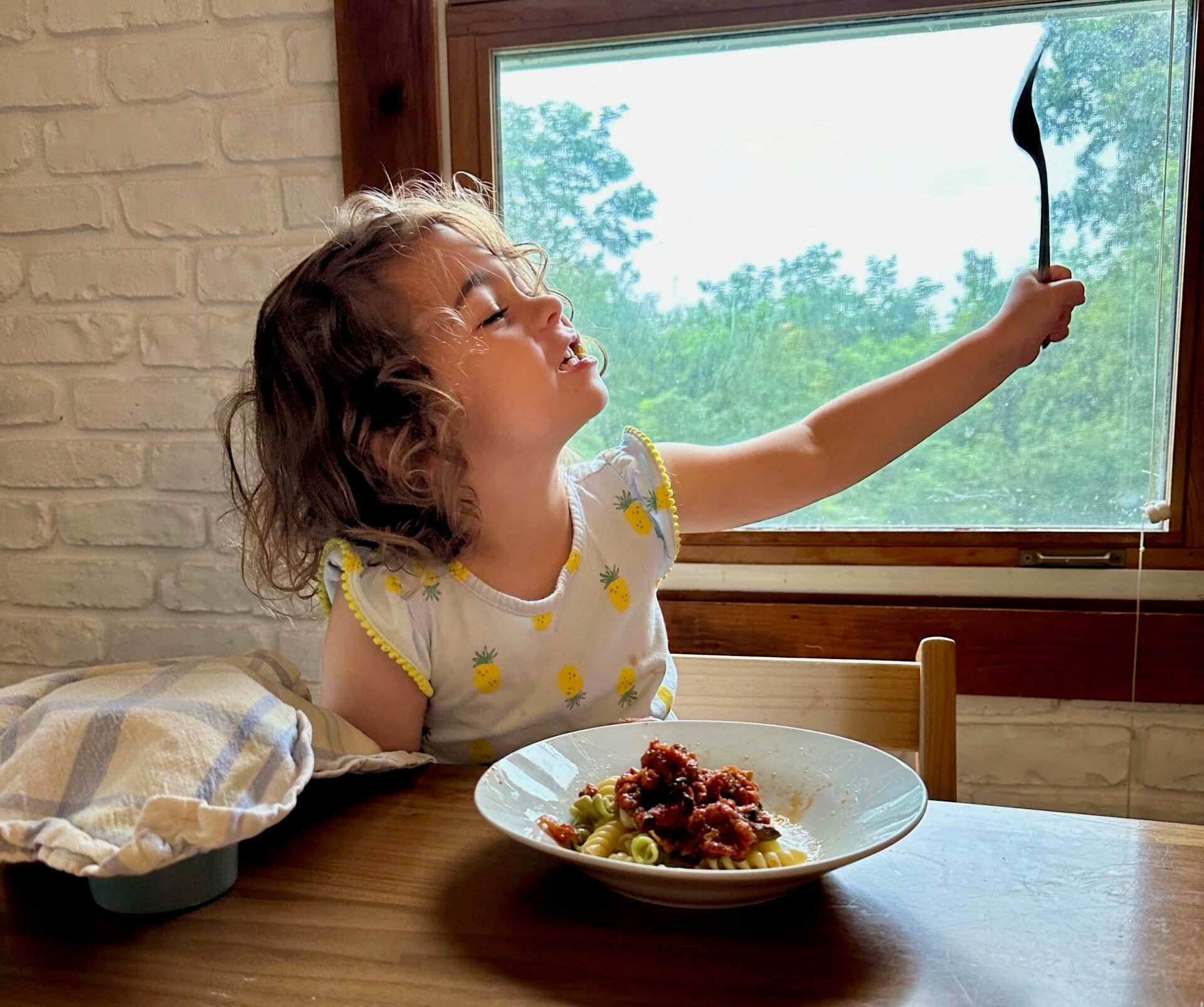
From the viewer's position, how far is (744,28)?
1.27 m

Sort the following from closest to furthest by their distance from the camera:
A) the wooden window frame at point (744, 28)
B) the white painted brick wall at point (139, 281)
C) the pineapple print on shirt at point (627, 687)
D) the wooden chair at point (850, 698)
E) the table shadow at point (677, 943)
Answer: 1. the table shadow at point (677, 943)
2. the wooden chair at point (850, 698)
3. the pineapple print on shirt at point (627, 687)
4. the wooden window frame at point (744, 28)
5. the white painted brick wall at point (139, 281)

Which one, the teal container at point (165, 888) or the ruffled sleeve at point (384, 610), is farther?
the ruffled sleeve at point (384, 610)

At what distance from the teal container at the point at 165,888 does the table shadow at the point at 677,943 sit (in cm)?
13

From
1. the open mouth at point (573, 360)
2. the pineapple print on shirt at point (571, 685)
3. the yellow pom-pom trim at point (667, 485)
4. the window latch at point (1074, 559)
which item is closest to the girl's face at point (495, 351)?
the open mouth at point (573, 360)

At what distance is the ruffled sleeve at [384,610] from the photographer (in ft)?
2.90

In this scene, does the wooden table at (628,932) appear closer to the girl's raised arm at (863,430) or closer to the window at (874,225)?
the girl's raised arm at (863,430)

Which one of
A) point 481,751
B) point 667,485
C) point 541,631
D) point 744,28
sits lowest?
point 481,751

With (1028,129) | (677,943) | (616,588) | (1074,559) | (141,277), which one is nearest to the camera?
(677,943)

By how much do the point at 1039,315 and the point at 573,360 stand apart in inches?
18.6

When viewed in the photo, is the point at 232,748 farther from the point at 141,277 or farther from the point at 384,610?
the point at 141,277

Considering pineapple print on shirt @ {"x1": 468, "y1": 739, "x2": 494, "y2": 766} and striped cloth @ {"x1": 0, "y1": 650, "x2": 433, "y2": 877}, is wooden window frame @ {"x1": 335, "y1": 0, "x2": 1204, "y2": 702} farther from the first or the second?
striped cloth @ {"x1": 0, "y1": 650, "x2": 433, "y2": 877}

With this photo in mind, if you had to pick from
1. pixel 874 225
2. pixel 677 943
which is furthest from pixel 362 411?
pixel 874 225

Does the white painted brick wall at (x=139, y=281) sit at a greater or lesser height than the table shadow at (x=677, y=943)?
greater

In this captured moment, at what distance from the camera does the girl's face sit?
3.01ft
